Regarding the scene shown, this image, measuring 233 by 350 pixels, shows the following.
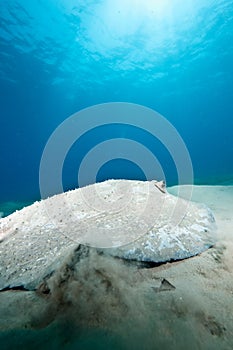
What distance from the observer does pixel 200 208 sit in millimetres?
4219

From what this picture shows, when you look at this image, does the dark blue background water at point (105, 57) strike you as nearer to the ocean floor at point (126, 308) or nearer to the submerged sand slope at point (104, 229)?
the submerged sand slope at point (104, 229)

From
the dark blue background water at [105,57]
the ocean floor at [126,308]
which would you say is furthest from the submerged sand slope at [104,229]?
the dark blue background water at [105,57]

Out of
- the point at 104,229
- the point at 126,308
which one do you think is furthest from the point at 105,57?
the point at 126,308

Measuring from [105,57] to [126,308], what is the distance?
38.5m

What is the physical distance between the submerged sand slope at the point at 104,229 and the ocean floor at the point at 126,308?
0.19 meters

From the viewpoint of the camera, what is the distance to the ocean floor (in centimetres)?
174

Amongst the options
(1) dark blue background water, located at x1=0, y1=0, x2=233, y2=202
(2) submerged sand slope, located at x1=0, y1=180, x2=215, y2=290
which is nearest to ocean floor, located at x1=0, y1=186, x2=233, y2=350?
(2) submerged sand slope, located at x1=0, y1=180, x2=215, y2=290

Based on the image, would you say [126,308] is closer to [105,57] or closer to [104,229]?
[104,229]

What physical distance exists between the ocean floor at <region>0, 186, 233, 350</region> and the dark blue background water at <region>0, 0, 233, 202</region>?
54.4ft

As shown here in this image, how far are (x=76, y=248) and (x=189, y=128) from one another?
388 ft

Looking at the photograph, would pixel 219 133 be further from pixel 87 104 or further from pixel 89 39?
pixel 89 39

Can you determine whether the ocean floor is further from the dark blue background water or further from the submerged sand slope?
the dark blue background water

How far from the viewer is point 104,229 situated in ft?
10.5

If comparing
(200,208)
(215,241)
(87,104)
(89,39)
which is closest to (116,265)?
(215,241)
